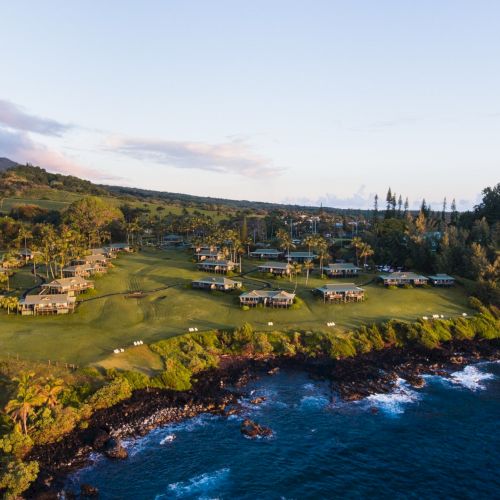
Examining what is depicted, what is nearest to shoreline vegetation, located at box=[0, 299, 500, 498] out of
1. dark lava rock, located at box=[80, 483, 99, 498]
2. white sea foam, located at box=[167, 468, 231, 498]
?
dark lava rock, located at box=[80, 483, 99, 498]

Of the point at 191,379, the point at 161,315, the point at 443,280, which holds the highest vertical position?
the point at 443,280

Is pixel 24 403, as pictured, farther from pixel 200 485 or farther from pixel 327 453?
pixel 327 453

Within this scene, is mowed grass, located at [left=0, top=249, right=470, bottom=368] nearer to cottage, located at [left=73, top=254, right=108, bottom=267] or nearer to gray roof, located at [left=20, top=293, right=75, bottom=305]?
gray roof, located at [left=20, top=293, right=75, bottom=305]

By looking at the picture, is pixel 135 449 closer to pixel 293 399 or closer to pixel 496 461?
pixel 293 399

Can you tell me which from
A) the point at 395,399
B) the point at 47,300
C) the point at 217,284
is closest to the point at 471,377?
the point at 395,399

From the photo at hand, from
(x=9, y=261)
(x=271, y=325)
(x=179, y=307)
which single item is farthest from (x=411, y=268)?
(x=9, y=261)

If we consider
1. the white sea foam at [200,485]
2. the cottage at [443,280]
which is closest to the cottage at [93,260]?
the white sea foam at [200,485]
